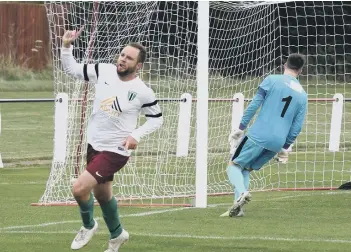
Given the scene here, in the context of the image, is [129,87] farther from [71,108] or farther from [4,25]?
[4,25]

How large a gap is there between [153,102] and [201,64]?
3286 mm

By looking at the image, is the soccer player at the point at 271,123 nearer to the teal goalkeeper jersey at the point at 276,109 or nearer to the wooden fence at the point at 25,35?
the teal goalkeeper jersey at the point at 276,109

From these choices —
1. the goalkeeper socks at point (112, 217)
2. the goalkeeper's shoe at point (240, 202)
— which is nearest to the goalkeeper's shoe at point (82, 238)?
the goalkeeper socks at point (112, 217)

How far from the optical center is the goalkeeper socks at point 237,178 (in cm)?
1295

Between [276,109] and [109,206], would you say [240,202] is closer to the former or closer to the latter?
[276,109]

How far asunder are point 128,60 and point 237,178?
336 centimetres

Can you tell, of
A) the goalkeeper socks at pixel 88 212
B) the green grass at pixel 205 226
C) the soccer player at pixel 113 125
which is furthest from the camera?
the green grass at pixel 205 226

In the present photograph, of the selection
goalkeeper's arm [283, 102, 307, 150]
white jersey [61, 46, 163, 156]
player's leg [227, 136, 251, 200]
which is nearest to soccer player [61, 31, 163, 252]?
white jersey [61, 46, 163, 156]

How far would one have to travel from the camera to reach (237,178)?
42.9ft

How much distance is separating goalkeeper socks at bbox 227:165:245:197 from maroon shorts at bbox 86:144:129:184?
2989mm

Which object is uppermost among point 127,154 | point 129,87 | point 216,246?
point 129,87

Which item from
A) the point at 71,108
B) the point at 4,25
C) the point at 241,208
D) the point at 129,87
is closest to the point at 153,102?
the point at 129,87

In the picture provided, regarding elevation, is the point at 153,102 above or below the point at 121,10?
below

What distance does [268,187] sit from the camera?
673 inches
